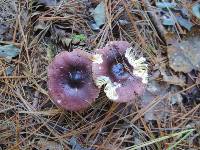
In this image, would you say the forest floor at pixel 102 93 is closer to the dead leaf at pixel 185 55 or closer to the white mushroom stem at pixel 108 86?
the dead leaf at pixel 185 55

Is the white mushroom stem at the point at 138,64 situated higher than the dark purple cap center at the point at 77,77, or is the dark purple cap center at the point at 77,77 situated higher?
the white mushroom stem at the point at 138,64

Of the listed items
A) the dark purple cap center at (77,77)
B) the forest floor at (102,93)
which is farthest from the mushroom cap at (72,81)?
the forest floor at (102,93)

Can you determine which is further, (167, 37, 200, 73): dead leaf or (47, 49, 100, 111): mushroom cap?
(167, 37, 200, 73): dead leaf

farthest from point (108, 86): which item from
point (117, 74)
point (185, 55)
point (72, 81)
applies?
point (185, 55)

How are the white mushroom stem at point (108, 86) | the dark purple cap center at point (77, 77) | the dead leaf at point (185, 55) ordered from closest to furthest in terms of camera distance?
the white mushroom stem at point (108, 86) → the dark purple cap center at point (77, 77) → the dead leaf at point (185, 55)

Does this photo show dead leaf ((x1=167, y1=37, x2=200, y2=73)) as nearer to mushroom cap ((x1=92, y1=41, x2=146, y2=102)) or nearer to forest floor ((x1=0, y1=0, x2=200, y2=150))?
forest floor ((x1=0, y1=0, x2=200, y2=150))

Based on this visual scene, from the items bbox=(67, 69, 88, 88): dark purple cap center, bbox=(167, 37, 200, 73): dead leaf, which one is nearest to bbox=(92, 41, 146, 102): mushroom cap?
bbox=(67, 69, 88, 88): dark purple cap center
